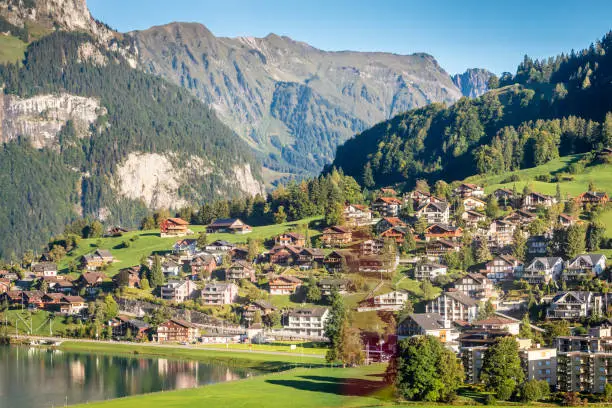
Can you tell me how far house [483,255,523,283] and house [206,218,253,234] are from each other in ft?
90.7

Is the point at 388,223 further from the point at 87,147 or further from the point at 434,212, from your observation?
the point at 87,147

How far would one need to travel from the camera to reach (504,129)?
382 feet

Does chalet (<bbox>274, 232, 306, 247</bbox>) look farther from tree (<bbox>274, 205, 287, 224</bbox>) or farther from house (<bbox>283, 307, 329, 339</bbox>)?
house (<bbox>283, 307, 329, 339</bbox>)

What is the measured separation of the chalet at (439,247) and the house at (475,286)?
7000 mm

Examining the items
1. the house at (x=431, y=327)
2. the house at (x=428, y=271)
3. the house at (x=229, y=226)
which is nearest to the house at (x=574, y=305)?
the house at (x=431, y=327)

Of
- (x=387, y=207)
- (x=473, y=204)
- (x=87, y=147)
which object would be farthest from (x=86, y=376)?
(x=87, y=147)

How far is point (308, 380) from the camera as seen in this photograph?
48656 mm

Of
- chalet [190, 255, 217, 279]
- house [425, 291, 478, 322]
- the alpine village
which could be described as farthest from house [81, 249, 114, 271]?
house [425, 291, 478, 322]

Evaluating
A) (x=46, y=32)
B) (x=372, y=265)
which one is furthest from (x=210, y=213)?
(x=46, y=32)

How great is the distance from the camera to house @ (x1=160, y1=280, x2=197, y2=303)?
76000 mm

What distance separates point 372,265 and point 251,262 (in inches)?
2472

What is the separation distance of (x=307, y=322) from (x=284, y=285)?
7.60 metres

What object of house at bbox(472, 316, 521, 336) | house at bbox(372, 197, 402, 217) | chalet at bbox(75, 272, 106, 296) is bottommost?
house at bbox(472, 316, 521, 336)

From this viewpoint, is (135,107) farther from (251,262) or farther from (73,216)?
(251,262)
